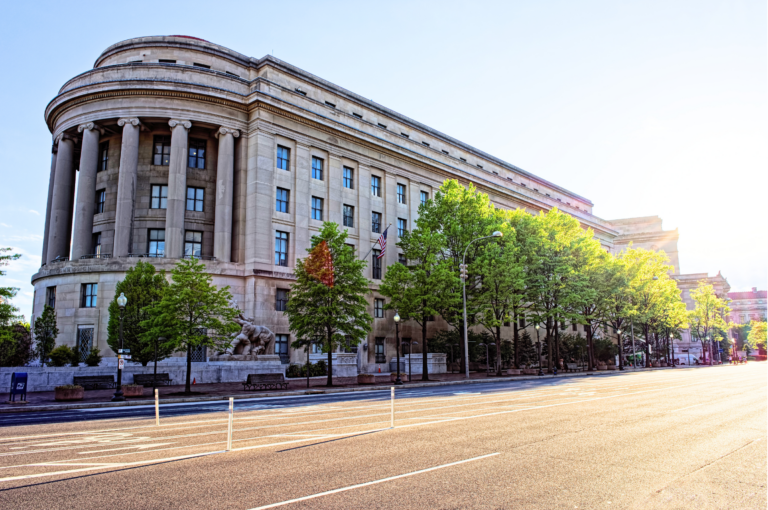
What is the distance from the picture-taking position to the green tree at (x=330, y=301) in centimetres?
3347

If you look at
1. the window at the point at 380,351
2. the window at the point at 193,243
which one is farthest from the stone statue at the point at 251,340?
the window at the point at 380,351

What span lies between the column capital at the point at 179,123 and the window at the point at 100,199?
876 centimetres

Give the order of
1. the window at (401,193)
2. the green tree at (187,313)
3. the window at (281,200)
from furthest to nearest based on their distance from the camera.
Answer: the window at (401,193) → the window at (281,200) → the green tree at (187,313)

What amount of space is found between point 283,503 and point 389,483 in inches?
65.7

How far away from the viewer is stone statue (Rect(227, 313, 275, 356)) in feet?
121

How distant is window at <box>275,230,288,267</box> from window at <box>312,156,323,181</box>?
22.5ft

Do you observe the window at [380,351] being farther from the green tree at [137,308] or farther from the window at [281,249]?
the green tree at [137,308]

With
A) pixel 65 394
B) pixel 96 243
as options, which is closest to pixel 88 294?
pixel 96 243

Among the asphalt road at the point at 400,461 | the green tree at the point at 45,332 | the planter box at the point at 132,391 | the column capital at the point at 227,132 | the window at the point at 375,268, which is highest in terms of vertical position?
the column capital at the point at 227,132

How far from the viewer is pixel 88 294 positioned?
40.2 meters

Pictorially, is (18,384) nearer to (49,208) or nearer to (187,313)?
(187,313)

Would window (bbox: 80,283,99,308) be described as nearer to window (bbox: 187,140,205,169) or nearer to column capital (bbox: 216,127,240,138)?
window (bbox: 187,140,205,169)

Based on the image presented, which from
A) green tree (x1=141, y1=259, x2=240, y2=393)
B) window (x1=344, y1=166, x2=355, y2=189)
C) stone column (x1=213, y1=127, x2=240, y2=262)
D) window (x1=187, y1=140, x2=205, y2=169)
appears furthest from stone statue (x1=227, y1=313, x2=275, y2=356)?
window (x1=344, y1=166, x2=355, y2=189)

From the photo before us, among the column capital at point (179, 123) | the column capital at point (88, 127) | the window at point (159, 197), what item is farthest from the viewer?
the window at point (159, 197)
